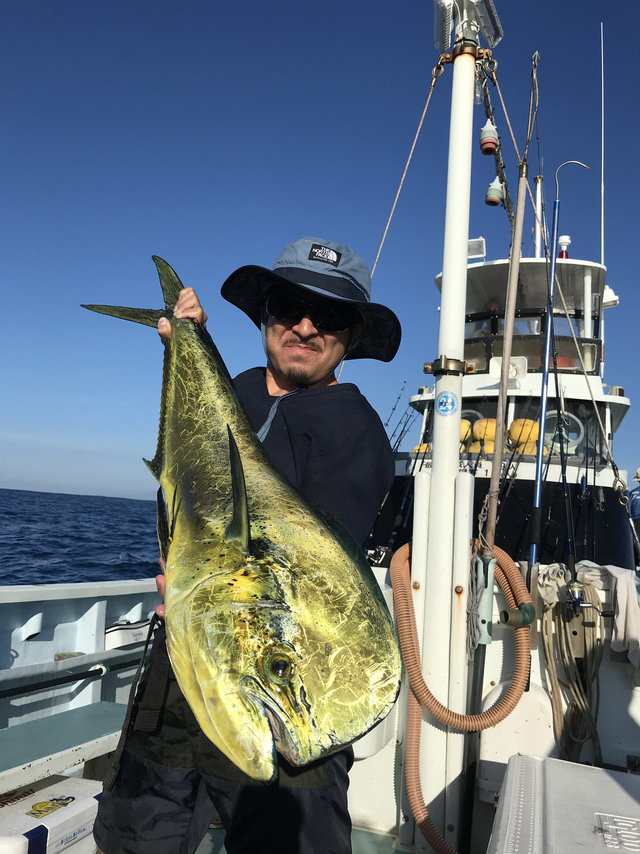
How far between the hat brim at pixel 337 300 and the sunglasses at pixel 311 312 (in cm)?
5

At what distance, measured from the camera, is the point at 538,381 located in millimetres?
9000

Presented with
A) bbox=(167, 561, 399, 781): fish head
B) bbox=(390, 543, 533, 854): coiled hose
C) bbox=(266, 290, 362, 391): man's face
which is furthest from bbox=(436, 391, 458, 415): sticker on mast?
bbox=(167, 561, 399, 781): fish head

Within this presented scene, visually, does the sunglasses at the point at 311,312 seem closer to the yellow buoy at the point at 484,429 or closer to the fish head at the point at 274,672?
the fish head at the point at 274,672

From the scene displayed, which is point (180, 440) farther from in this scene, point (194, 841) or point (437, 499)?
point (437, 499)

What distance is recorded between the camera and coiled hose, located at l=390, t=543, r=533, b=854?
106 inches

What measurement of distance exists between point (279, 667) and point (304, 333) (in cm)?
114

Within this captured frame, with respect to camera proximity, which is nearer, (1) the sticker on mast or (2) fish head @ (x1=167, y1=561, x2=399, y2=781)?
(2) fish head @ (x1=167, y1=561, x2=399, y2=781)

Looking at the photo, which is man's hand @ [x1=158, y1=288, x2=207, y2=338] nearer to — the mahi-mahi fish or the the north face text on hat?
the the north face text on hat

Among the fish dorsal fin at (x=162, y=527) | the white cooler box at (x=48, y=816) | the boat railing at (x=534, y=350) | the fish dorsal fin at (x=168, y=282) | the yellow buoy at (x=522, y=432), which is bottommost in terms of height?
the white cooler box at (x=48, y=816)

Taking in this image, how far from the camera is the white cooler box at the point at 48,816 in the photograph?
2.10m

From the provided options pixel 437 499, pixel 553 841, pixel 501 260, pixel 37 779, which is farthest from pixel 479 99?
pixel 501 260

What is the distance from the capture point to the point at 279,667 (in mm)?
989

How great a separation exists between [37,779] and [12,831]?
331 mm

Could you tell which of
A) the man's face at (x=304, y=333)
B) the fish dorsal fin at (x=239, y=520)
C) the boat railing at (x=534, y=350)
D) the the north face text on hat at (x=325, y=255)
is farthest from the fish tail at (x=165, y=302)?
the boat railing at (x=534, y=350)
